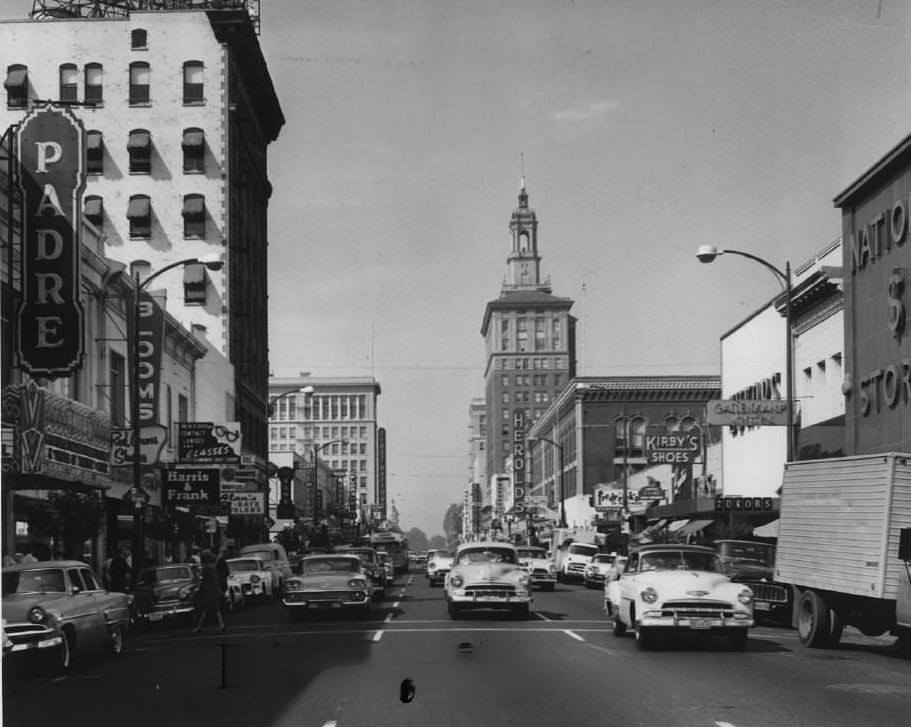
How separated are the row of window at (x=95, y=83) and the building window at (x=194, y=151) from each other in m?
1.60

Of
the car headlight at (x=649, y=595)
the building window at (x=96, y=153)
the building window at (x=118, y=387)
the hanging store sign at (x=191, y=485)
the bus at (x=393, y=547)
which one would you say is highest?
the building window at (x=96, y=153)

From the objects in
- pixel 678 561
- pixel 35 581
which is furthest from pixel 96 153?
pixel 678 561

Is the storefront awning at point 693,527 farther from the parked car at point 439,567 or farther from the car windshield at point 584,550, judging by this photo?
the parked car at point 439,567

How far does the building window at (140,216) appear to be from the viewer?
7350cm

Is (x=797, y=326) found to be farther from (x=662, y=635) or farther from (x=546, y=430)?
(x=546, y=430)

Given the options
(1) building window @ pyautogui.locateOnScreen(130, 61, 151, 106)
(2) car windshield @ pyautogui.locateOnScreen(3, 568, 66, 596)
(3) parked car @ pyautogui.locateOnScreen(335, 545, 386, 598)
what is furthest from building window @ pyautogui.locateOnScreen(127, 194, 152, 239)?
(2) car windshield @ pyautogui.locateOnScreen(3, 568, 66, 596)

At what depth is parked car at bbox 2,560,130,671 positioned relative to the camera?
19750 millimetres

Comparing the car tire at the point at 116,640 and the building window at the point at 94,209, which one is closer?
the car tire at the point at 116,640

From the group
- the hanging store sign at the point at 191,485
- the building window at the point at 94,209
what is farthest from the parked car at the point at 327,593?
the building window at the point at 94,209

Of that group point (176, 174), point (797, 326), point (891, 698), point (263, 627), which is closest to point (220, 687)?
point (891, 698)

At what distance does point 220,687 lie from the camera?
17.9 metres

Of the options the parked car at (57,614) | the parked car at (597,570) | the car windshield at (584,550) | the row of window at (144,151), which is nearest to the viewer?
the parked car at (57,614)

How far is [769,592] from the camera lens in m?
31.1

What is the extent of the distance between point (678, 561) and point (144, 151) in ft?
180
